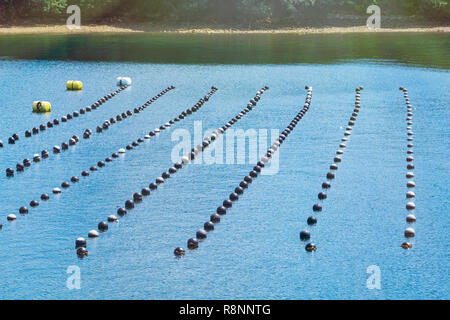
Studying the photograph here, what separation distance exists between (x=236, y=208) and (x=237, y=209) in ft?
0.38

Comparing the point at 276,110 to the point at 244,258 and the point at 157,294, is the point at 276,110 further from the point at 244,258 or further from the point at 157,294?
the point at 157,294

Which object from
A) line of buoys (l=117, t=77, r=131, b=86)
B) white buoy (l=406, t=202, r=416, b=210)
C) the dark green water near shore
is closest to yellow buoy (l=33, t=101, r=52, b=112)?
line of buoys (l=117, t=77, r=131, b=86)

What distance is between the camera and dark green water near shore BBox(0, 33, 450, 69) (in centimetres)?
6104

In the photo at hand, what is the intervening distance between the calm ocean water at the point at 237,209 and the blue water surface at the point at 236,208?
57 mm

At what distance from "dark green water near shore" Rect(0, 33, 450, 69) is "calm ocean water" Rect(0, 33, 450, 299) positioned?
16.7 meters

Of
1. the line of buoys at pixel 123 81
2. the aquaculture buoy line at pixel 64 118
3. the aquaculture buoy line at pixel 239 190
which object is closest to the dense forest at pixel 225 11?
the line of buoys at pixel 123 81

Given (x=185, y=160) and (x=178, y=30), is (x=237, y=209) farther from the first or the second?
(x=178, y=30)

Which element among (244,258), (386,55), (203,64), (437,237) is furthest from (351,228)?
(386,55)

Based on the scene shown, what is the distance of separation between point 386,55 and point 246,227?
42.8m

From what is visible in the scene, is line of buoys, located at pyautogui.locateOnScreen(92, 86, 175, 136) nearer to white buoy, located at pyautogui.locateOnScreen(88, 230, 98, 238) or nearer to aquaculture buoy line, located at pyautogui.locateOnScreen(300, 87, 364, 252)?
aquaculture buoy line, located at pyautogui.locateOnScreen(300, 87, 364, 252)

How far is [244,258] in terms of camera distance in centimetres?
2078

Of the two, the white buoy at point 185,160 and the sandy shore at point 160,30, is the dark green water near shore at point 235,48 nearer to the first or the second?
the sandy shore at point 160,30

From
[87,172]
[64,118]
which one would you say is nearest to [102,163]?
[87,172]

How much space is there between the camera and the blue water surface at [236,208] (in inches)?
761
